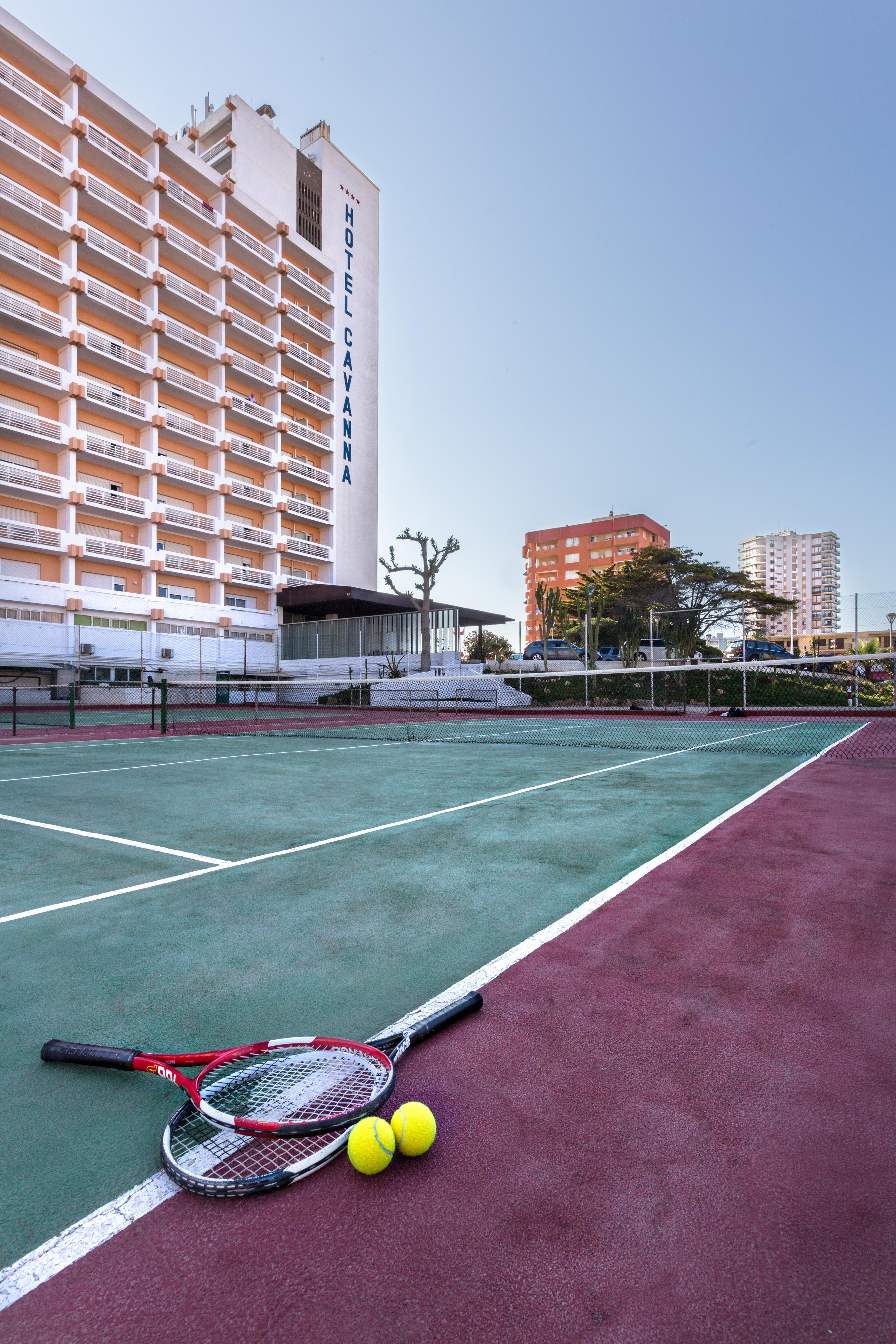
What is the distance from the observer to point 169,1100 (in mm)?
2211

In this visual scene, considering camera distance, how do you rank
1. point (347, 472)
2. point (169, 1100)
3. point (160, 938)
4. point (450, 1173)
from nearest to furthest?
point (450, 1173) → point (169, 1100) → point (160, 938) → point (347, 472)

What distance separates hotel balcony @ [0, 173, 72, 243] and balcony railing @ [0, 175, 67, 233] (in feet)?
0.04

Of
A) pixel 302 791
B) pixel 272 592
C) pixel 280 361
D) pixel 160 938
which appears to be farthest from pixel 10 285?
pixel 160 938

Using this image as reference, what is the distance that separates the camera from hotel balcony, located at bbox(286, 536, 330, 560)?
44.8 metres

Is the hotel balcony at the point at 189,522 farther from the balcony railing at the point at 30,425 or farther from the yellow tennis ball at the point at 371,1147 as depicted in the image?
the yellow tennis ball at the point at 371,1147

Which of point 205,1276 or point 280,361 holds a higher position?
point 280,361

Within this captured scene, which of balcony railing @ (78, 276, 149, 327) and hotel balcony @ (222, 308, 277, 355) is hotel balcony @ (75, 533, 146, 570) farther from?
hotel balcony @ (222, 308, 277, 355)

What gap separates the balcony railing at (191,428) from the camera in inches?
1523

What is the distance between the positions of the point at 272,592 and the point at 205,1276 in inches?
1741

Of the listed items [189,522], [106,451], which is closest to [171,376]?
[106,451]

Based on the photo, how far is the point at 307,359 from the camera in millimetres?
46562

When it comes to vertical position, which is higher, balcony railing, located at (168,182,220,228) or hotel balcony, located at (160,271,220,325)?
balcony railing, located at (168,182,220,228)

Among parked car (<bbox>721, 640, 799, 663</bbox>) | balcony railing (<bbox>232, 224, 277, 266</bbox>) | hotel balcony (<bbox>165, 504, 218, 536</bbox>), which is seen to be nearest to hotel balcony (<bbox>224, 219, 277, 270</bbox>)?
balcony railing (<bbox>232, 224, 277, 266</bbox>)

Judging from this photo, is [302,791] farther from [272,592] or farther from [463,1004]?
[272,592]
